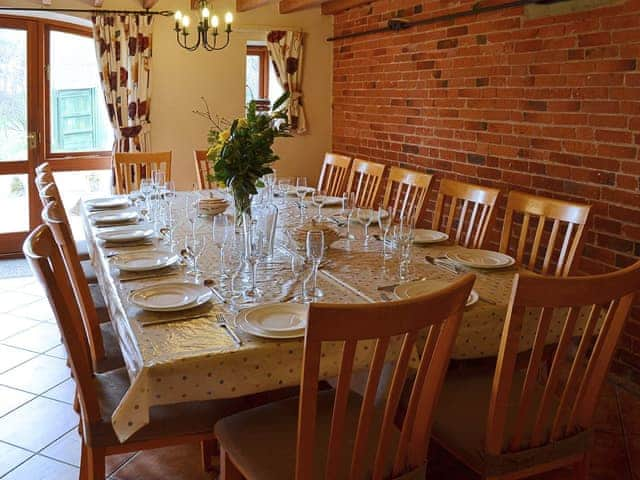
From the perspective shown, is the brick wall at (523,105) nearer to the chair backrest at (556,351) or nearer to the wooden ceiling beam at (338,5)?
the wooden ceiling beam at (338,5)

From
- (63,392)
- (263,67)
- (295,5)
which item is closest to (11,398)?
(63,392)

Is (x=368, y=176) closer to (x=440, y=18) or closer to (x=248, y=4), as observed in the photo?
(x=440, y=18)

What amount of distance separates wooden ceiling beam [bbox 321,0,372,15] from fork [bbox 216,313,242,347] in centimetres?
392

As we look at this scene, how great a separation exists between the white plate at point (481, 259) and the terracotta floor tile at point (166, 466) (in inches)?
47.3

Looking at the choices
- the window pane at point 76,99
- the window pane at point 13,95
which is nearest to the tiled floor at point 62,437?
the window pane at point 13,95

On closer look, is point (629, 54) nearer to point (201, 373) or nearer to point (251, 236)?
point (251, 236)

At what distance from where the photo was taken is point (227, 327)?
1.77m

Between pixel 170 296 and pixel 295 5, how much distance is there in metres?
3.83

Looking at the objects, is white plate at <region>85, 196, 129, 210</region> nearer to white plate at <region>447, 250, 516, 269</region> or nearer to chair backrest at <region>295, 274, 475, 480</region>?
white plate at <region>447, 250, 516, 269</region>

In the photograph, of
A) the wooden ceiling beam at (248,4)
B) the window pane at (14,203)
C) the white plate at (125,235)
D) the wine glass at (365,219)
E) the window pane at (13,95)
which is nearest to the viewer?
the white plate at (125,235)

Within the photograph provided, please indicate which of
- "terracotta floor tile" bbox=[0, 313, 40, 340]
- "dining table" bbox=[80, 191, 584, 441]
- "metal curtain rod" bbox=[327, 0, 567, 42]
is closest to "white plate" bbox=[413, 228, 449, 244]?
"dining table" bbox=[80, 191, 584, 441]

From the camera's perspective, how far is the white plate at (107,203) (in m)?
3.42

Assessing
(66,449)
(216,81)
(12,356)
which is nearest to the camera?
(66,449)

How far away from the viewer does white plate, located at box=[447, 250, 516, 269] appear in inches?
92.9
